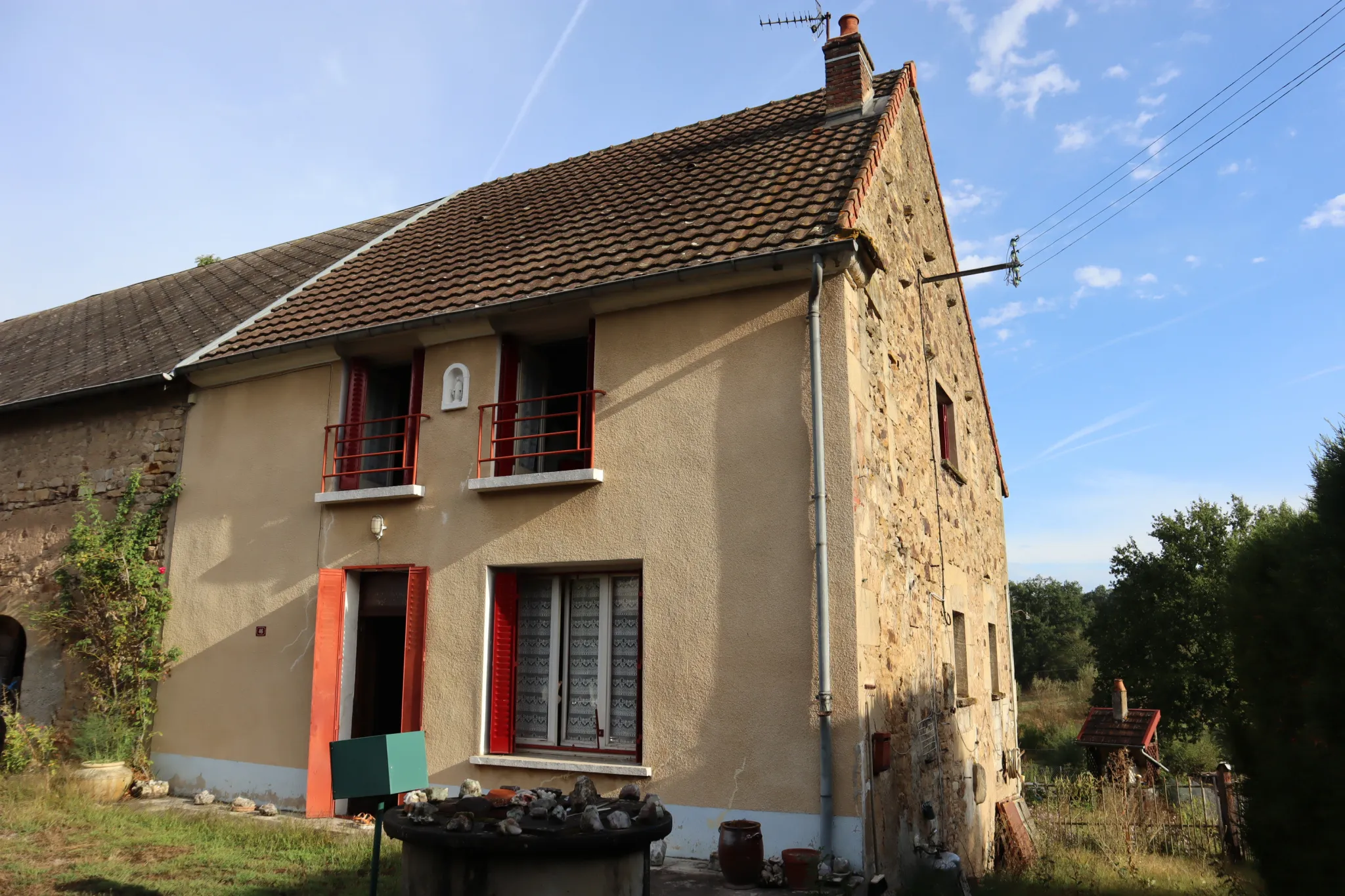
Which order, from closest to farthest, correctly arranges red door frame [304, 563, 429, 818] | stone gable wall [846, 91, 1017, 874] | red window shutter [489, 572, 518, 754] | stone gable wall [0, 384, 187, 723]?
stone gable wall [846, 91, 1017, 874]
red window shutter [489, 572, 518, 754]
red door frame [304, 563, 429, 818]
stone gable wall [0, 384, 187, 723]

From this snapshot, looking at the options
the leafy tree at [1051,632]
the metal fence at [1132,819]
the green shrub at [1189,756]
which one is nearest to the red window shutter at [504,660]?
the metal fence at [1132,819]

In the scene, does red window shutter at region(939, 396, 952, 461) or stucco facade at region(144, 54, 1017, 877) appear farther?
red window shutter at region(939, 396, 952, 461)

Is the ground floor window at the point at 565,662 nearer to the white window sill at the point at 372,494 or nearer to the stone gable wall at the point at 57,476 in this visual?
the white window sill at the point at 372,494

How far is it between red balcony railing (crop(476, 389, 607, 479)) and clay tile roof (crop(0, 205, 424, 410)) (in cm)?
466

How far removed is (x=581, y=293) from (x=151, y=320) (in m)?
9.13

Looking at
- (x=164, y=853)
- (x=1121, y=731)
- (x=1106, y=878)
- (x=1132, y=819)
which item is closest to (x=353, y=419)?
(x=164, y=853)

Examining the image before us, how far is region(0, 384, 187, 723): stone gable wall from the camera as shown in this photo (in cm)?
1114

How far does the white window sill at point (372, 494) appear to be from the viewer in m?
9.16

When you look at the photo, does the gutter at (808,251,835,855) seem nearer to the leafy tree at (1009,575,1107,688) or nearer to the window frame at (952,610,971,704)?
the window frame at (952,610,971,704)

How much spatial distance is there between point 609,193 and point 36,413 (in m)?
8.42

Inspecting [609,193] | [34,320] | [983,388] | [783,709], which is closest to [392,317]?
[609,193]

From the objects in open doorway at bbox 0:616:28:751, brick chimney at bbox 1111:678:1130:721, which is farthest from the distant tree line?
brick chimney at bbox 1111:678:1130:721

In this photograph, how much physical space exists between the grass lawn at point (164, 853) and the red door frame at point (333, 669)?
1.81 ft

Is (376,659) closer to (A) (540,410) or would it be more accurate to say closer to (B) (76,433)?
(A) (540,410)
